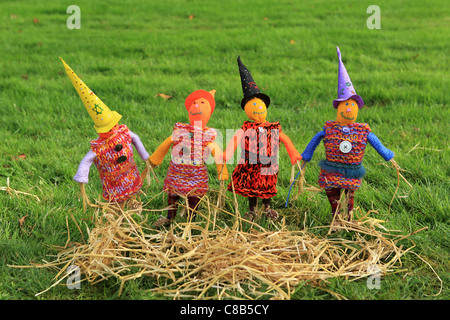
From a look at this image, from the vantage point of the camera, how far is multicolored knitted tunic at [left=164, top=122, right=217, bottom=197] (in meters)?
3.29

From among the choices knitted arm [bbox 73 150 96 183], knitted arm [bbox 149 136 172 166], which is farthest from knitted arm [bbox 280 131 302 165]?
knitted arm [bbox 73 150 96 183]

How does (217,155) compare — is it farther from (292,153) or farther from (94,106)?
(94,106)

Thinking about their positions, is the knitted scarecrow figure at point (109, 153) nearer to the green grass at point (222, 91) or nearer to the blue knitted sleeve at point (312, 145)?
the green grass at point (222, 91)

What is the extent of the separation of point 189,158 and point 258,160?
0.54 metres

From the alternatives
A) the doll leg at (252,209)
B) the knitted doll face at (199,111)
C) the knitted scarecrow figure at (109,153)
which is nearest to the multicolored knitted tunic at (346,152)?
the doll leg at (252,209)

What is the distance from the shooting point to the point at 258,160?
3.38m

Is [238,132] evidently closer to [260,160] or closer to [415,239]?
[260,160]

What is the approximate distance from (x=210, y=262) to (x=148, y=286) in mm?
453

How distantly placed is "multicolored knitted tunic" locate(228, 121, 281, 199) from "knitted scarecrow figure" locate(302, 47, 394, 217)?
373 millimetres

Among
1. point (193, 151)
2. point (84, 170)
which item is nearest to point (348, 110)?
point (193, 151)

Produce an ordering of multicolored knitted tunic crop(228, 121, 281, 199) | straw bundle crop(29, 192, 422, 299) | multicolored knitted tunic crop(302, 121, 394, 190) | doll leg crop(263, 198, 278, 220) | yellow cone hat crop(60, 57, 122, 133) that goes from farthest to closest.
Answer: doll leg crop(263, 198, 278, 220), multicolored knitted tunic crop(228, 121, 281, 199), multicolored knitted tunic crop(302, 121, 394, 190), yellow cone hat crop(60, 57, 122, 133), straw bundle crop(29, 192, 422, 299)

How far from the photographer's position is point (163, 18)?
10.4m

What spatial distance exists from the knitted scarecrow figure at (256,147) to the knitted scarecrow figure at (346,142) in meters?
0.27

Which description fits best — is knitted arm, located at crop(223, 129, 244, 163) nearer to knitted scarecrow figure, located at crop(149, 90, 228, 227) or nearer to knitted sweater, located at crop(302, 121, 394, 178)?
knitted scarecrow figure, located at crop(149, 90, 228, 227)
